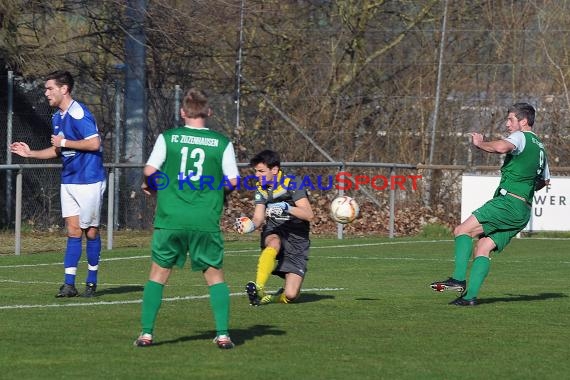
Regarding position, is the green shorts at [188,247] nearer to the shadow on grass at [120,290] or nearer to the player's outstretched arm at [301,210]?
the player's outstretched arm at [301,210]

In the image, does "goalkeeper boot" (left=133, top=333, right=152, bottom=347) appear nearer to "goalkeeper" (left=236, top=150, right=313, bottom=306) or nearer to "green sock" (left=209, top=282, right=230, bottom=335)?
"green sock" (left=209, top=282, right=230, bottom=335)

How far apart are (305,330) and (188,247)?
1.60 metres

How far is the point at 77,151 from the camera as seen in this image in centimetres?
1211

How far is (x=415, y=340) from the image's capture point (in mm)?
9305

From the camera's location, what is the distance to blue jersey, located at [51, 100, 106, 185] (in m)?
12.1

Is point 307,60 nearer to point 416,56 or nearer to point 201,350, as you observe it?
point 416,56

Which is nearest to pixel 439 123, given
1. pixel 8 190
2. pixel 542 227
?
pixel 542 227

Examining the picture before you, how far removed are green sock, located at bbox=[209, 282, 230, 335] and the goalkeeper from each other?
284cm

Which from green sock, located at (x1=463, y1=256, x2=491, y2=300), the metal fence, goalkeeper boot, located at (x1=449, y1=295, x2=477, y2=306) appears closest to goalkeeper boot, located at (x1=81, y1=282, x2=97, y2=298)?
goalkeeper boot, located at (x1=449, y1=295, x2=477, y2=306)

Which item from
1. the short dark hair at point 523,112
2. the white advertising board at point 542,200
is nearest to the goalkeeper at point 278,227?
the short dark hair at point 523,112

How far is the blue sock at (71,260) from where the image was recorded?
39.5 ft

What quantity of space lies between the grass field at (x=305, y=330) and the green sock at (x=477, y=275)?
0.62ft

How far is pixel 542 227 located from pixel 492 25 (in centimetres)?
594

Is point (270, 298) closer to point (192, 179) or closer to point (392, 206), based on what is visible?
point (192, 179)
